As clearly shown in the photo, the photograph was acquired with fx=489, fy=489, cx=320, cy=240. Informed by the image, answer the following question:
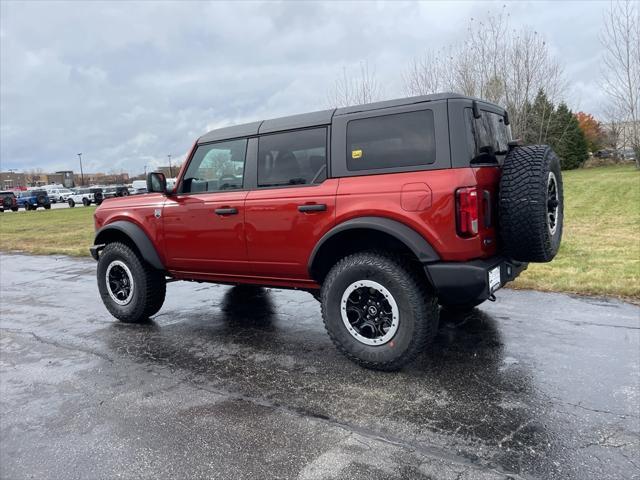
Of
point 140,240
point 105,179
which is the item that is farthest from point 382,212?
point 105,179

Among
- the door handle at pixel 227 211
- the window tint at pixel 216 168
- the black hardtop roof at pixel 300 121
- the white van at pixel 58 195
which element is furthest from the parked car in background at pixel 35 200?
the door handle at pixel 227 211

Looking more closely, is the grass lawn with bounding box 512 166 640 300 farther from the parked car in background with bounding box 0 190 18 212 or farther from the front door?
the parked car in background with bounding box 0 190 18 212

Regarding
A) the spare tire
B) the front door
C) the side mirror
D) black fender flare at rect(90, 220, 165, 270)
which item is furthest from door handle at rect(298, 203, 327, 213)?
black fender flare at rect(90, 220, 165, 270)

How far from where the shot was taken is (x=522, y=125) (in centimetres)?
2234

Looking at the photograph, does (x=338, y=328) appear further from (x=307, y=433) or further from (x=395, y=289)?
(x=307, y=433)

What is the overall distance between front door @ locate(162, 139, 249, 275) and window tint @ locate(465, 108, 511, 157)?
203cm

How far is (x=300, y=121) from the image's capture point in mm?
4234

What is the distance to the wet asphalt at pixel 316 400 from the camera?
2586mm

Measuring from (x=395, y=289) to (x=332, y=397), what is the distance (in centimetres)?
89

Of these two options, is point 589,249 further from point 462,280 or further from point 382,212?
point 382,212

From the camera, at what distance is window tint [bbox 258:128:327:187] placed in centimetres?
405

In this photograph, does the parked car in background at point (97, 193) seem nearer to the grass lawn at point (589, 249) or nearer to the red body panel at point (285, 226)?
the grass lawn at point (589, 249)

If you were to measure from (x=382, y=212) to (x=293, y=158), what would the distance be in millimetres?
1070

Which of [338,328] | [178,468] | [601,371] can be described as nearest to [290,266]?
[338,328]
